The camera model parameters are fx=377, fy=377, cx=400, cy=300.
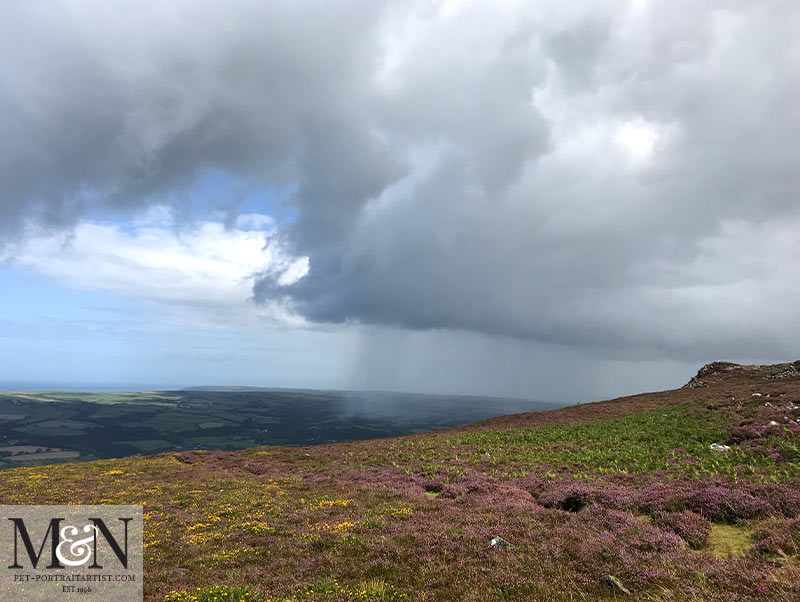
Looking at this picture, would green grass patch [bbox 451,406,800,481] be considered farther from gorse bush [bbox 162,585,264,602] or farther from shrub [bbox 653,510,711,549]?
gorse bush [bbox 162,585,264,602]

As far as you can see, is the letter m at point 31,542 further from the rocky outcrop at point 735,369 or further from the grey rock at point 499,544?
the rocky outcrop at point 735,369

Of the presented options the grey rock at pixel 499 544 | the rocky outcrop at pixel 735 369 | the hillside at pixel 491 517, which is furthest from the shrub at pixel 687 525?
the rocky outcrop at pixel 735 369

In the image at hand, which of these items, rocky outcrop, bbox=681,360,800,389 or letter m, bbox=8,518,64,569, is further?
rocky outcrop, bbox=681,360,800,389

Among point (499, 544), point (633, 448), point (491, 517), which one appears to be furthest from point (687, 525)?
point (633, 448)

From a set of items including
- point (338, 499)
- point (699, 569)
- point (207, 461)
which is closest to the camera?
point (699, 569)

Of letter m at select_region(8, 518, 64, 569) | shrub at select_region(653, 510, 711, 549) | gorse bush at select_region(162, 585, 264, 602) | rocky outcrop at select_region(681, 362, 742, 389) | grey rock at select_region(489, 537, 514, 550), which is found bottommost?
letter m at select_region(8, 518, 64, 569)

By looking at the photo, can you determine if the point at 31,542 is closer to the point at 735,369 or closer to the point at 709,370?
the point at 735,369

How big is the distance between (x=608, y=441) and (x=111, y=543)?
3713 cm

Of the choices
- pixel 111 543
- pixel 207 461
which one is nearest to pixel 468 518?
pixel 111 543

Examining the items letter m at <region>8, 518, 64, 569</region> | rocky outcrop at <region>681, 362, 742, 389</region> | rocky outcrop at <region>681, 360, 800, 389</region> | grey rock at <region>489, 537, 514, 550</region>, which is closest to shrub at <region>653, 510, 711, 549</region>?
grey rock at <region>489, 537, 514, 550</region>

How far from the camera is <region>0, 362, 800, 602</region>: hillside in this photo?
11102 mm

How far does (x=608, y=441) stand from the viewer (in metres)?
35.0

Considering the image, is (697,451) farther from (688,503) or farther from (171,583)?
(171,583)

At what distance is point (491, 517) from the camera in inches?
688
